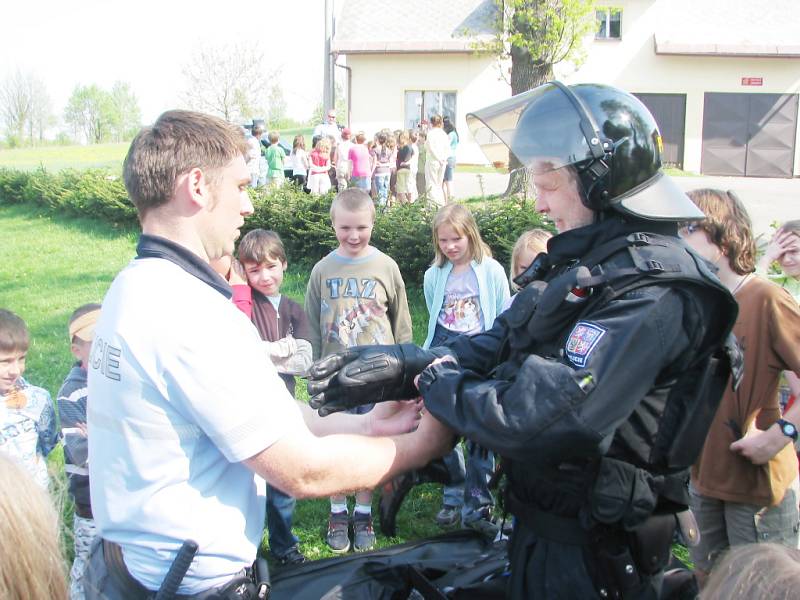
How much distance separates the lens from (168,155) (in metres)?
1.90

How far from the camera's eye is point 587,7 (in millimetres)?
11578

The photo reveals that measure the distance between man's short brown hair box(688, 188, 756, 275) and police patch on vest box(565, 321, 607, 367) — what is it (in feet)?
5.16

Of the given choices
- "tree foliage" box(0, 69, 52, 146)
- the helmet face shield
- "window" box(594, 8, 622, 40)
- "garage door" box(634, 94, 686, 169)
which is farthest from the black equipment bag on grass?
"tree foliage" box(0, 69, 52, 146)

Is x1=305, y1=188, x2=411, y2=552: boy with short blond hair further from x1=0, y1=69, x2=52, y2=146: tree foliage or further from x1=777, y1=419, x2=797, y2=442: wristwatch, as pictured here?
x1=0, y1=69, x2=52, y2=146: tree foliage

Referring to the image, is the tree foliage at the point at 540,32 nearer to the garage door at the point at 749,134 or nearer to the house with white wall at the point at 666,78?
the house with white wall at the point at 666,78

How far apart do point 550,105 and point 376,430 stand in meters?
1.15

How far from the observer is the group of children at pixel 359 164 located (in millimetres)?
15734

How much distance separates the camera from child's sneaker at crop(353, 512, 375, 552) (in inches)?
166

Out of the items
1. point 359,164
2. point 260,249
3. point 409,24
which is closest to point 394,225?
point 260,249

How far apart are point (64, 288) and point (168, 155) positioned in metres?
9.94

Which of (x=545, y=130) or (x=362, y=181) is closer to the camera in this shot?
(x=545, y=130)

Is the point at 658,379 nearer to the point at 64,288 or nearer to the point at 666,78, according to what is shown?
the point at 64,288

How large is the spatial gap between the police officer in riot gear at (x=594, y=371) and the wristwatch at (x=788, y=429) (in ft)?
3.72

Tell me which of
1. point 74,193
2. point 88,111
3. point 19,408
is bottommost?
point 19,408
